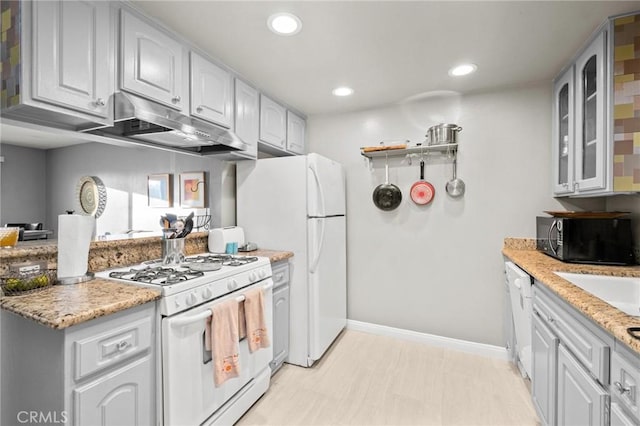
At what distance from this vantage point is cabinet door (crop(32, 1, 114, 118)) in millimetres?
1210

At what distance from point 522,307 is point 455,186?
113 cm

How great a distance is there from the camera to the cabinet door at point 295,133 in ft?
9.60

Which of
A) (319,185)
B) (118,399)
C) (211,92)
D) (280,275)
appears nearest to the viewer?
(118,399)

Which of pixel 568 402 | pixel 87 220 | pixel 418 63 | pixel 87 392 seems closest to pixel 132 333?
pixel 87 392

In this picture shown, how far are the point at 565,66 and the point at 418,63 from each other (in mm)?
1057

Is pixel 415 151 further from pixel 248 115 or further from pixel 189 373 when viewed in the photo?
pixel 189 373

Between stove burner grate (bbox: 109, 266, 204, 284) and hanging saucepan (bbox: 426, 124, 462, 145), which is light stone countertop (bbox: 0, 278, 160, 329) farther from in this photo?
hanging saucepan (bbox: 426, 124, 462, 145)

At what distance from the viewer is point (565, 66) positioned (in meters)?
2.09


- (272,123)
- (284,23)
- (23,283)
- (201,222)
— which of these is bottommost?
(23,283)

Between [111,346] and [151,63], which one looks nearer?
[111,346]

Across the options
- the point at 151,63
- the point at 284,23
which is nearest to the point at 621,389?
the point at 284,23

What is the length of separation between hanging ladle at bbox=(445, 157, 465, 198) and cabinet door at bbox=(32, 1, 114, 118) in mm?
2533

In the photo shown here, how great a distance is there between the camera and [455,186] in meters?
2.61

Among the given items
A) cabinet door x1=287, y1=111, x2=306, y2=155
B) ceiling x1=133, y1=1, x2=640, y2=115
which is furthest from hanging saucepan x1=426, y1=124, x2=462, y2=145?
cabinet door x1=287, y1=111, x2=306, y2=155
